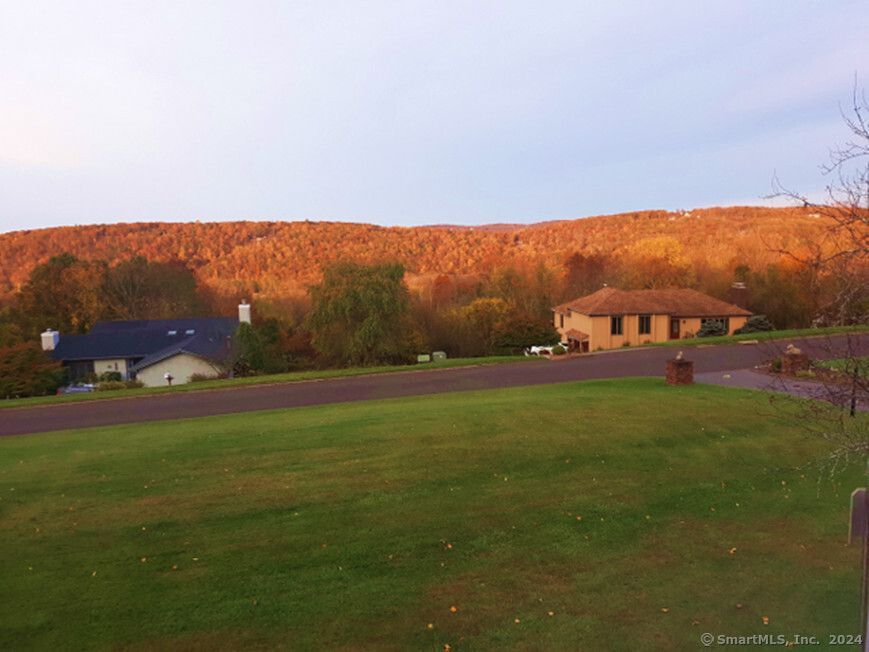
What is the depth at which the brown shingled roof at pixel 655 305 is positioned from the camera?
35.5 m

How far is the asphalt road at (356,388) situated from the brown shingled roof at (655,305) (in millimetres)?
13092

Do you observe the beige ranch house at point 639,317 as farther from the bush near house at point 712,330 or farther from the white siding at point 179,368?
the white siding at point 179,368

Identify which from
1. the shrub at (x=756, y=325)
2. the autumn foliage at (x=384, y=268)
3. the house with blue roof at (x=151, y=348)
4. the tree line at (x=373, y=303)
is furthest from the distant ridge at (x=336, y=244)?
the shrub at (x=756, y=325)

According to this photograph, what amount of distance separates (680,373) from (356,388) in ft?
31.0

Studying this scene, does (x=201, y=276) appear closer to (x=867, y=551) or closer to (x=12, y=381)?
(x=12, y=381)

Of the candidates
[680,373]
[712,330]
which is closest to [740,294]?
[712,330]

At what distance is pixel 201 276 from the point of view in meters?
72.0

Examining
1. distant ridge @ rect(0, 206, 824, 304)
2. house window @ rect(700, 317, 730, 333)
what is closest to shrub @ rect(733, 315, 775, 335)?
house window @ rect(700, 317, 730, 333)

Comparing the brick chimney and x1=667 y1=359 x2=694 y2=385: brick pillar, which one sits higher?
the brick chimney

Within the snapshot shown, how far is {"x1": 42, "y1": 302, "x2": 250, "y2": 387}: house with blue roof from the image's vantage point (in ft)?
103

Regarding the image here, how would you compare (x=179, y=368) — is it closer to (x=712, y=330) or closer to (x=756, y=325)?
(x=712, y=330)

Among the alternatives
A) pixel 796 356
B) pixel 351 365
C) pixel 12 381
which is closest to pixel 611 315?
pixel 351 365

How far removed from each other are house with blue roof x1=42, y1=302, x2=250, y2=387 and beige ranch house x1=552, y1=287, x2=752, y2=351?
2186cm

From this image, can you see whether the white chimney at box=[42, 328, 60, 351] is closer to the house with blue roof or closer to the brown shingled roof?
the house with blue roof
